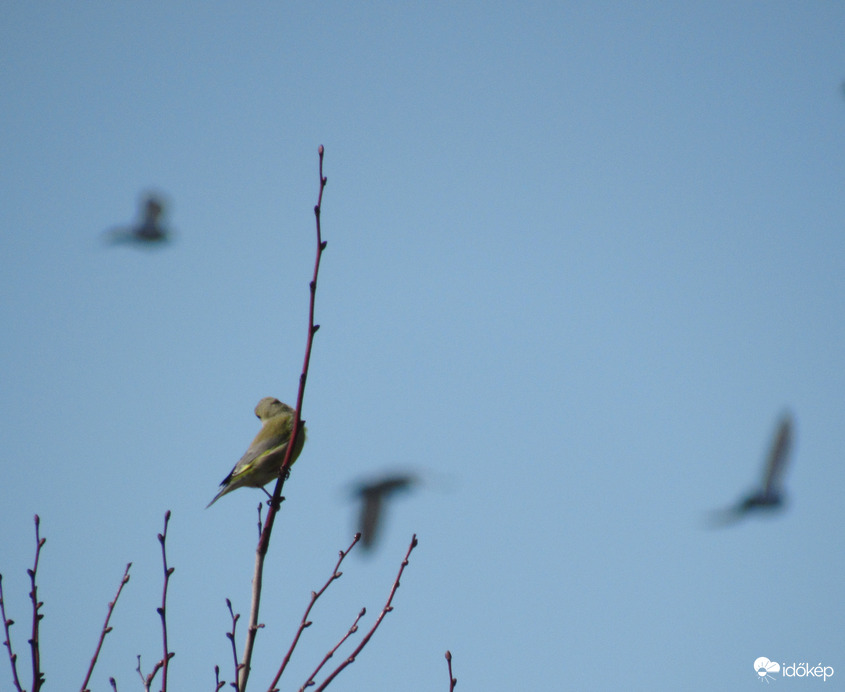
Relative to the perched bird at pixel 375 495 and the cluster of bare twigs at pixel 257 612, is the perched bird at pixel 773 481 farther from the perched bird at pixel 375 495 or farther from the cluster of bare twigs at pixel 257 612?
the cluster of bare twigs at pixel 257 612

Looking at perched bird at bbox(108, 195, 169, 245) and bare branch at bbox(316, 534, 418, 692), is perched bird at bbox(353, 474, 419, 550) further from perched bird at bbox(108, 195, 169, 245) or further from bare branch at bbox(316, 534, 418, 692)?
perched bird at bbox(108, 195, 169, 245)

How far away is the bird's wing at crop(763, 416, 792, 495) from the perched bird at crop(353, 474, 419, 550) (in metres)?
3.22

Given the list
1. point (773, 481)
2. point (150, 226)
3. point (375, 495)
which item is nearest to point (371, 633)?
point (375, 495)

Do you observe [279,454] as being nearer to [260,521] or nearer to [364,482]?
[364,482]

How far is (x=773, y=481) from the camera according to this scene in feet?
27.9

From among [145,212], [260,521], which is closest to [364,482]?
[260,521]

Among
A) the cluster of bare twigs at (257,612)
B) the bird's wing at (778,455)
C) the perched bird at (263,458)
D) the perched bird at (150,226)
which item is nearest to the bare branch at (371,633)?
the cluster of bare twigs at (257,612)

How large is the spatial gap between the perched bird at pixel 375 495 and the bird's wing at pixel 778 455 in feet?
10.6

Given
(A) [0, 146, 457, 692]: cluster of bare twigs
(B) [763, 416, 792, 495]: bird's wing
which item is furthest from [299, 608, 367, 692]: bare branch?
(B) [763, 416, 792, 495]: bird's wing

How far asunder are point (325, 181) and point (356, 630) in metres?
1.82

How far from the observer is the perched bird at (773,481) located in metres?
7.86

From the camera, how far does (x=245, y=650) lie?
325 centimetres

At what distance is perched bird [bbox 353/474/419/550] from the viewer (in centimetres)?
777

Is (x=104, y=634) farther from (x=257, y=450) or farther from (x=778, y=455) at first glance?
(x=778, y=455)
